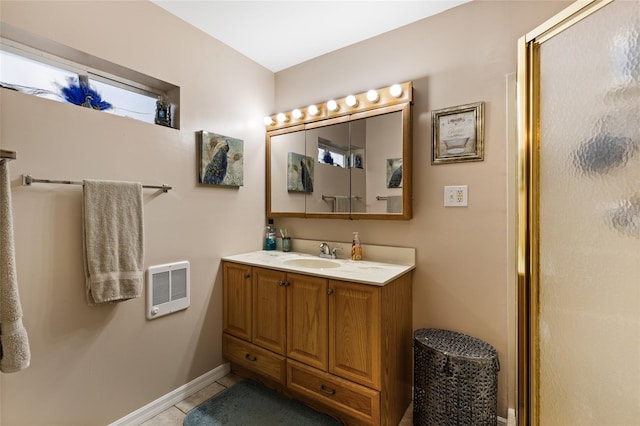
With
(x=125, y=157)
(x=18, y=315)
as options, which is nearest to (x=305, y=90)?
(x=125, y=157)

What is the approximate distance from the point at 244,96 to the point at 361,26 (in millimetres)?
984

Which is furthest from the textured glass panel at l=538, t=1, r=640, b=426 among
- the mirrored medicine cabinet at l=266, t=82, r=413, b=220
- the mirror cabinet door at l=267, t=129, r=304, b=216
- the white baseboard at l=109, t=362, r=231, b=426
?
the white baseboard at l=109, t=362, r=231, b=426

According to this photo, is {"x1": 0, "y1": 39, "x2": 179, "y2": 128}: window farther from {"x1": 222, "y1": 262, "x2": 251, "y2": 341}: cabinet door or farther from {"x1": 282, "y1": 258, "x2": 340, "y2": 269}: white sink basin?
{"x1": 282, "y1": 258, "x2": 340, "y2": 269}: white sink basin

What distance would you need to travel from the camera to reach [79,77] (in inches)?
61.2

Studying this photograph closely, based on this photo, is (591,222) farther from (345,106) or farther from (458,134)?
(345,106)

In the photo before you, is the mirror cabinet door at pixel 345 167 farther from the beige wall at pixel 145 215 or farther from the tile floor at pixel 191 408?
the tile floor at pixel 191 408

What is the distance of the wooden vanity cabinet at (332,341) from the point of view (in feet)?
4.79

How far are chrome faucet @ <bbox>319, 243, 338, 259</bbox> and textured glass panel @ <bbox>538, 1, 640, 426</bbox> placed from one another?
1.31 metres

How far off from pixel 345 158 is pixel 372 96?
0.45 m

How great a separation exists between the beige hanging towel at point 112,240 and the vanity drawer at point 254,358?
31.2 inches

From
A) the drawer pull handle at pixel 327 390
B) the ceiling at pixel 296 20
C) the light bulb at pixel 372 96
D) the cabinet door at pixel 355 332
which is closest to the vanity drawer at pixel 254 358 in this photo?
the drawer pull handle at pixel 327 390

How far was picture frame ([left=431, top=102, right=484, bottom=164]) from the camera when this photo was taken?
1.64 metres

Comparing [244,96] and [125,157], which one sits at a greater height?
[244,96]

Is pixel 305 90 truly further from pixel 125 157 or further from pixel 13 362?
pixel 13 362
